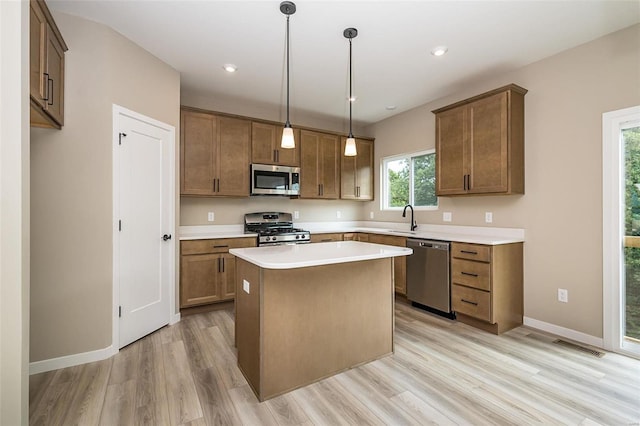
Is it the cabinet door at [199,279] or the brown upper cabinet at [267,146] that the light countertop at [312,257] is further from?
the brown upper cabinet at [267,146]

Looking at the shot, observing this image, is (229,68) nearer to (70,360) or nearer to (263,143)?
(263,143)

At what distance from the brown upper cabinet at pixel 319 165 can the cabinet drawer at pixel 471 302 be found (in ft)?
7.84

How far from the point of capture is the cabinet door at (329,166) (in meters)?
4.77

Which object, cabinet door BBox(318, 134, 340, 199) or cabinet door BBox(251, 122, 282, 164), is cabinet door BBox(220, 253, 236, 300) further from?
cabinet door BBox(318, 134, 340, 199)

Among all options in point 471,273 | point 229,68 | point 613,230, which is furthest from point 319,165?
point 613,230

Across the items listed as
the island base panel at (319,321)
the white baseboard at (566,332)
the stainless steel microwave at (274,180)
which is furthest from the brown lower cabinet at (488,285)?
the stainless steel microwave at (274,180)

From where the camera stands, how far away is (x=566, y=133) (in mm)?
2848

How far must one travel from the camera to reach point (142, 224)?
2.84 meters

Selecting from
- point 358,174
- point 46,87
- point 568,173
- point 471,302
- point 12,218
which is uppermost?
point 46,87

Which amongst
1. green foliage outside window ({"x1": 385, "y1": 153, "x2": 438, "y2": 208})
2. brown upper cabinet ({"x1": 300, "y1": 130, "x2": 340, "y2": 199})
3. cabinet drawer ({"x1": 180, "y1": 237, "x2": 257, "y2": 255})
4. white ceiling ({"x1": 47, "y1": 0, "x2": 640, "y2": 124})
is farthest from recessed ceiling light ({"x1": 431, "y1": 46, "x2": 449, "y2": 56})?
cabinet drawer ({"x1": 180, "y1": 237, "x2": 257, "y2": 255})

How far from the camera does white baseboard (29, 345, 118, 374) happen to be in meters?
2.24

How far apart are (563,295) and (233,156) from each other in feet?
13.1

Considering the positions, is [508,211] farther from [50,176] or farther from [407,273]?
[50,176]

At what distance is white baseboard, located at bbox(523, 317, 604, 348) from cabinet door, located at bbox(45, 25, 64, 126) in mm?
4550
